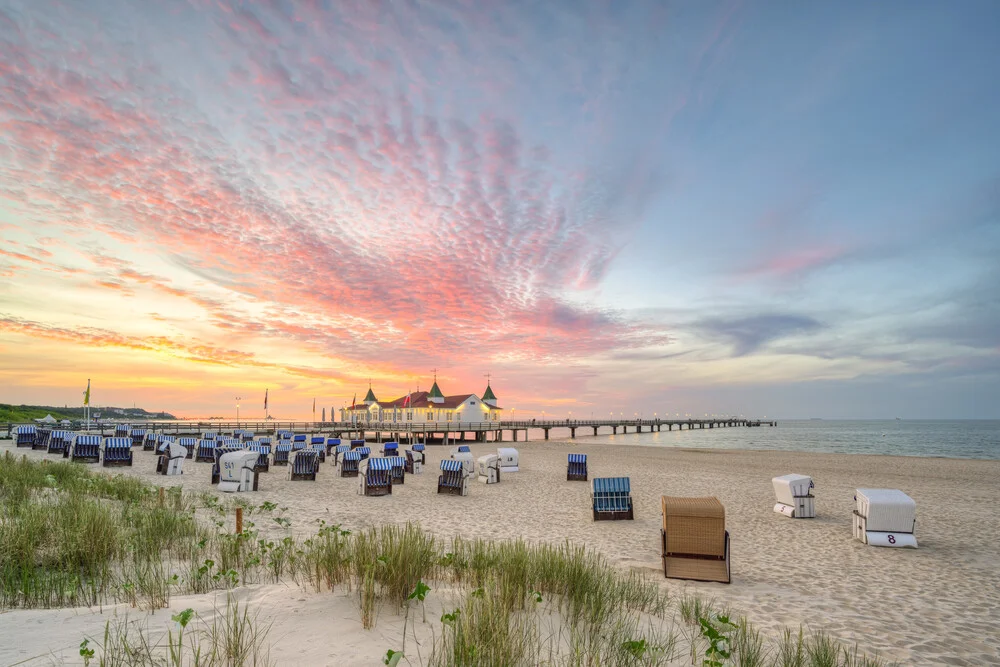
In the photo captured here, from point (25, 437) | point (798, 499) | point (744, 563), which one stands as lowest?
point (744, 563)

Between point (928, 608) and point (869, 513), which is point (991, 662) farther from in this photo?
point (869, 513)

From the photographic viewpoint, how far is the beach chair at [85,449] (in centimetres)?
2164

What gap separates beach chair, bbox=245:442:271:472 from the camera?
19.8 m

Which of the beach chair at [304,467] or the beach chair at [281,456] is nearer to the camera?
the beach chair at [304,467]

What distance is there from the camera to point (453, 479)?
605 inches

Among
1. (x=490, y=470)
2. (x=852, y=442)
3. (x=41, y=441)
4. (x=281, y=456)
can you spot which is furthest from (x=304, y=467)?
(x=852, y=442)

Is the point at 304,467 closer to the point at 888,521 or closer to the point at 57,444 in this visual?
the point at 57,444

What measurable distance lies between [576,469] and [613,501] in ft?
24.5

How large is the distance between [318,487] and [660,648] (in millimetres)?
14823

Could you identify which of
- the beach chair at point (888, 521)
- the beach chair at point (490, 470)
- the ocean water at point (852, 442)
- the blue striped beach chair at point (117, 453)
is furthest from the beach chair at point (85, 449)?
the ocean water at point (852, 442)

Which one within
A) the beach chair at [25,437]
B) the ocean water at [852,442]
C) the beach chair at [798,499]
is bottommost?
the ocean water at [852,442]

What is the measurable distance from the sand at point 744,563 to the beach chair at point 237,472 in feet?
2.03

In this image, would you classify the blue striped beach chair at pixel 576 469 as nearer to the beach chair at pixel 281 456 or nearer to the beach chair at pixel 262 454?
the beach chair at pixel 262 454

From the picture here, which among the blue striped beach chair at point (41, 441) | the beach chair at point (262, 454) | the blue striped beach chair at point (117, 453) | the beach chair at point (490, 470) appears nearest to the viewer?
the beach chair at point (490, 470)
